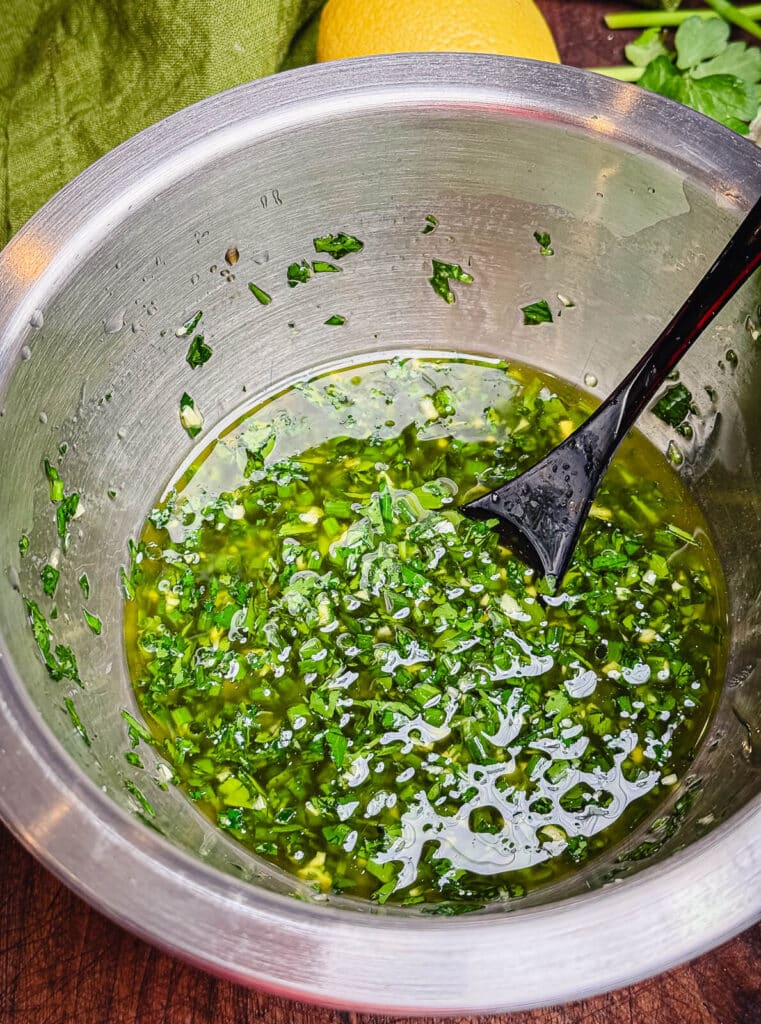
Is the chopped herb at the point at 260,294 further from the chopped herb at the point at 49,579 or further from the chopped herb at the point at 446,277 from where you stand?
the chopped herb at the point at 49,579

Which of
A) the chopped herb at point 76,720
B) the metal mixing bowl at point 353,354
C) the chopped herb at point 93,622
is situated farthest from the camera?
the chopped herb at point 93,622

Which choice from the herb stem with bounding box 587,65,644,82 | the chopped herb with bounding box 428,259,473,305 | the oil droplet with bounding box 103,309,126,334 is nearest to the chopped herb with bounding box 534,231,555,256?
the chopped herb with bounding box 428,259,473,305

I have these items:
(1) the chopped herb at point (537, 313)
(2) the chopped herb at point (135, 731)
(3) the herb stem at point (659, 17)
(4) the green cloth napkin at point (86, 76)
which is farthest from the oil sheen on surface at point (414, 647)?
(3) the herb stem at point (659, 17)

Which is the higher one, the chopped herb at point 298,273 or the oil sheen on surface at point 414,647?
the chopped herb at point 298,273

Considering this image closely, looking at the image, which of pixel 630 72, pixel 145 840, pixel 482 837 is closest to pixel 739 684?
pixel 482 837

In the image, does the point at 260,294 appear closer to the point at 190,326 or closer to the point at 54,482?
the point at 190,326

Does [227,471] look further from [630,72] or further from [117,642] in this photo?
[630,72]

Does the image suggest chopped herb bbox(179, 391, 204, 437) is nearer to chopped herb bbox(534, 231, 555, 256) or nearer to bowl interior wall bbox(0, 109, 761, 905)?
bowl interior wall bbox(0, 109, 761, 905)

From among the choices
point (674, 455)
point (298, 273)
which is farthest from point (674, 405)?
point (298, 273)
